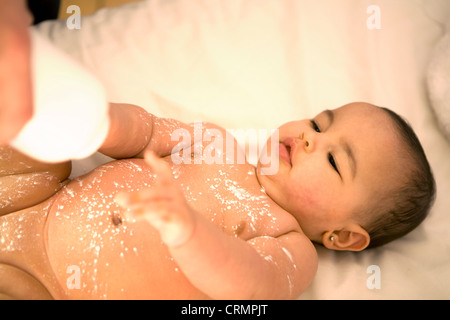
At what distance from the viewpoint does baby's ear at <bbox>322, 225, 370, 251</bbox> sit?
1.08 m

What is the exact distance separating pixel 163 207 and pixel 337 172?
565mm

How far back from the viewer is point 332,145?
107 centimetres

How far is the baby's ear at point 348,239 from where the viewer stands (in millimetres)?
1079

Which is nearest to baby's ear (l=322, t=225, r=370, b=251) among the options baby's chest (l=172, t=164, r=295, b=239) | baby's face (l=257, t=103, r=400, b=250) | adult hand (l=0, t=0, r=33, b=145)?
baby's face (l=257, t=103, r=400, b=250)

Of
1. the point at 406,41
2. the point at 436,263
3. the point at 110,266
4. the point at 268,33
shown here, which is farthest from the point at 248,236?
the point at 406,41

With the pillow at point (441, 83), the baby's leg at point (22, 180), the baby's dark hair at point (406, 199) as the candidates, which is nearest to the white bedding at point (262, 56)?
the pillow at point (441, 83)

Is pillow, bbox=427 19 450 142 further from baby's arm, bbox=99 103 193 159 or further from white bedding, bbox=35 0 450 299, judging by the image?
baby's arm, bbox=99 103 193 159

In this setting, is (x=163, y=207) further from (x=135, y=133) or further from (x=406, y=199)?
(x=406, y=199)

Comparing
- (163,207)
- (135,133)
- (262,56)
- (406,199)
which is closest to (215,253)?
(163,207)

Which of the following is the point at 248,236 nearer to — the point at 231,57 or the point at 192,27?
the point at 231,57

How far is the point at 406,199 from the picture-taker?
41.0 inches

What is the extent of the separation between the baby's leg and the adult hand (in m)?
0.44
